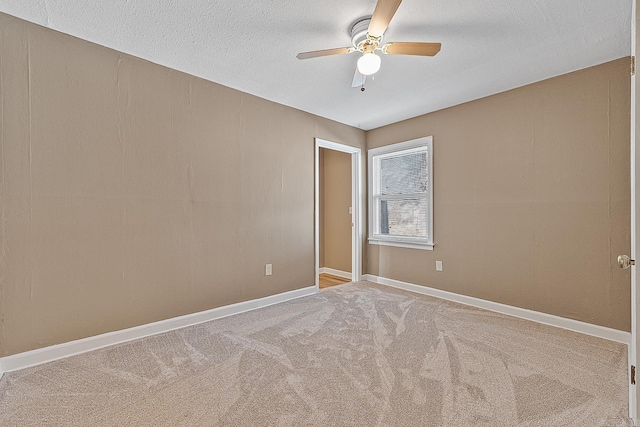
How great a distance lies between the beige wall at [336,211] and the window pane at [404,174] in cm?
67

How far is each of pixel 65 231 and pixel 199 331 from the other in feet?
4.36

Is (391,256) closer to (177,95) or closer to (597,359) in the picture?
(597,359)

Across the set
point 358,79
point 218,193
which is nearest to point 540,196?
point 358,79

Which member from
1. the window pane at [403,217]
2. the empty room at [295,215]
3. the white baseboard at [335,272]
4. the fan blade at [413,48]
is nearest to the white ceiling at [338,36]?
the empty room at [295,215]

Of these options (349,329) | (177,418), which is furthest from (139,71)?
(349,329)

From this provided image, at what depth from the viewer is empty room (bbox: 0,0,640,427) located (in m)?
1.82

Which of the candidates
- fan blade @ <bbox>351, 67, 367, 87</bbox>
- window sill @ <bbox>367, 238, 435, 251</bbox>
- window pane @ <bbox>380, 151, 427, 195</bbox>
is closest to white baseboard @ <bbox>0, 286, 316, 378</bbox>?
window sill @ <bbox>367, 238, 435, 251</bbox>

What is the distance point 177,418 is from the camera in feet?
5.22

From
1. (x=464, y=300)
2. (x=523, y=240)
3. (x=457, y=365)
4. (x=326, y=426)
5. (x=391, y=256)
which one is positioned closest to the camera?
(x=326, y=426)

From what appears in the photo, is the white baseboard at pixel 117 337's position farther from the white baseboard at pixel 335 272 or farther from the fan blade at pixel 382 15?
the fan blade at pixel 382 15

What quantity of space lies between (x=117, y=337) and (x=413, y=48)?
125 inches

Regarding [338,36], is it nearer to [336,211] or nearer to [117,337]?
[117,337]

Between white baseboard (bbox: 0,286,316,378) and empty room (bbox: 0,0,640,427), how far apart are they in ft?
0.06

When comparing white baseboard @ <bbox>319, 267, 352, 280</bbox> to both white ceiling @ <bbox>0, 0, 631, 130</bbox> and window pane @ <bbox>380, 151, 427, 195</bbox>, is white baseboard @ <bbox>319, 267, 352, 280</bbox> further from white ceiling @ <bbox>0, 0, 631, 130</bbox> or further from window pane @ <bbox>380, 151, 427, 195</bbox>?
white ceiling @ <bbox>0, 0, 631, 130</bbox>
